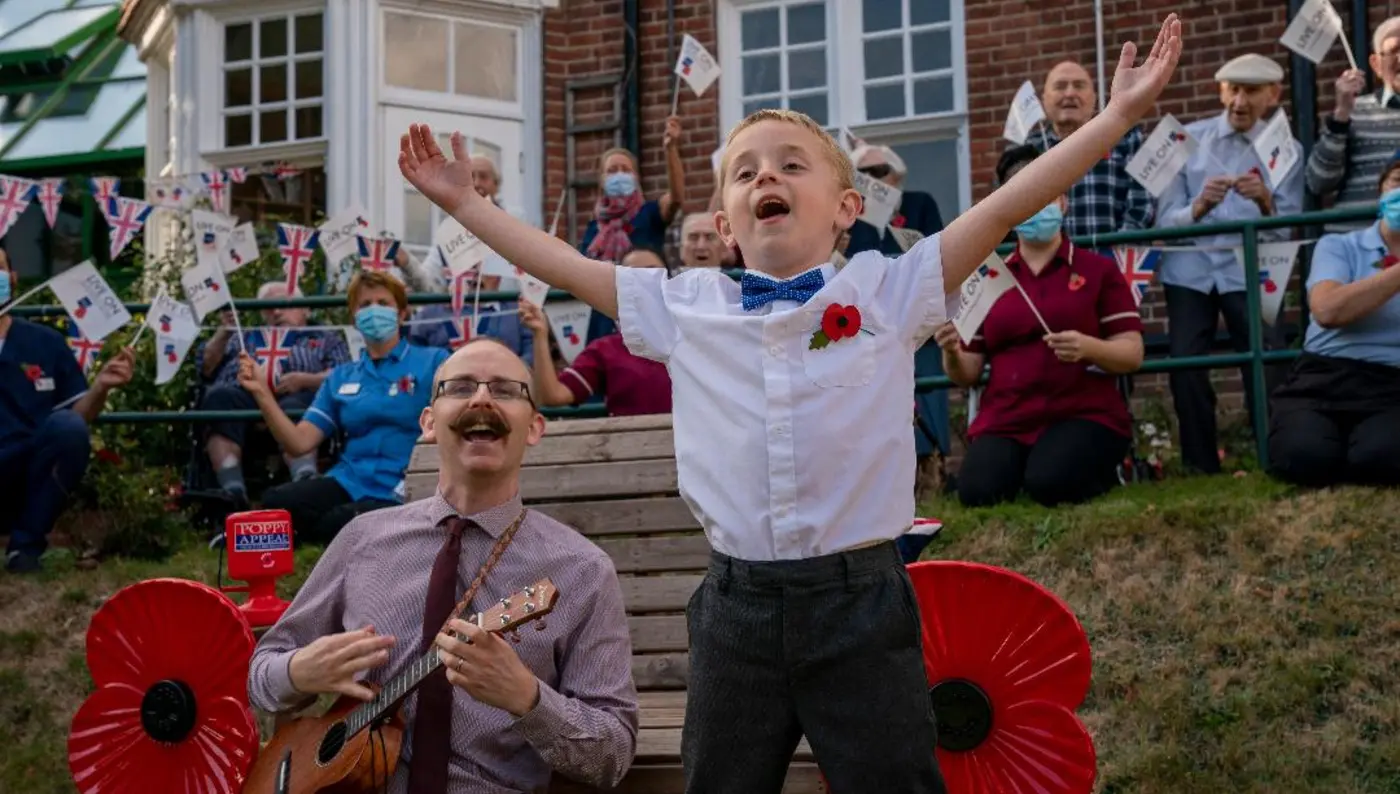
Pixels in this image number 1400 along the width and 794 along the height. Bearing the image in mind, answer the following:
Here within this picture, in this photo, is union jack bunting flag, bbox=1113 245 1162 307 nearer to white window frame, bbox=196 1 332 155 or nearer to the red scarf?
the red scarf

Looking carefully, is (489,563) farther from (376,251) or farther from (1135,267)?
(376,251)

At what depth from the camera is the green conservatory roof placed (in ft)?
59.4

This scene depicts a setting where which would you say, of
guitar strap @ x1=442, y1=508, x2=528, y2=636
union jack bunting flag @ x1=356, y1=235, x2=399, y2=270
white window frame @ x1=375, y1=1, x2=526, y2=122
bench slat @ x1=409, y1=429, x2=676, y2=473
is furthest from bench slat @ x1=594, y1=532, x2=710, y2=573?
white window frame @ x1=375, y1=1, x2=526, y2=122

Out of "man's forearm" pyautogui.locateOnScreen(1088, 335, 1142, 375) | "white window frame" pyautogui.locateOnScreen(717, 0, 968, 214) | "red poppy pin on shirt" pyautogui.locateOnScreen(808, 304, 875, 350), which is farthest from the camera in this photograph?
"white window frame" pyautogui.locateOnScreen(717, 0, 968, 214)

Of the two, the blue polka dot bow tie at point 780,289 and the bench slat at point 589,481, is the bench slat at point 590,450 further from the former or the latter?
the blue polka dot bow tie at point 780,289

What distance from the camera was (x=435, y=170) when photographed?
3.61m

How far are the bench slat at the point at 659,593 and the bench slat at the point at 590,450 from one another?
1.47 ft

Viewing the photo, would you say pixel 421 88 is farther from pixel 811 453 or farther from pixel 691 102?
pixel 811 453

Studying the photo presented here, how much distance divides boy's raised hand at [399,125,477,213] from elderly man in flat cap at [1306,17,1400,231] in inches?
217

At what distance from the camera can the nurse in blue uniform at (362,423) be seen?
784 centimetres

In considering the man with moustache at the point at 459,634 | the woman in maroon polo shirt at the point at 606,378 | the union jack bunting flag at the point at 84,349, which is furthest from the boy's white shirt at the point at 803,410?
the union jack bunting flag at the point at 84,349

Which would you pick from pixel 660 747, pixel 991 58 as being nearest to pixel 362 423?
pixel 660 747

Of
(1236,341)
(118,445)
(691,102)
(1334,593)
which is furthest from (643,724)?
(691,102)

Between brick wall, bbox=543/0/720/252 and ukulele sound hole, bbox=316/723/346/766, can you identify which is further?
brick wall, bbox=543/0/720/252
